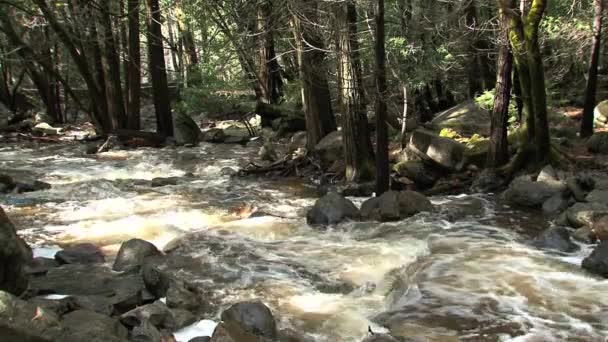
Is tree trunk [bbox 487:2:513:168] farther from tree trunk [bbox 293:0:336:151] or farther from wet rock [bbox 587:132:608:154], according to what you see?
tree trunk [bbox 293:0:336:151]

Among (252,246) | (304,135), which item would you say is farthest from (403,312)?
(304,135)

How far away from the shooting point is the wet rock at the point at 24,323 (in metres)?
3.79

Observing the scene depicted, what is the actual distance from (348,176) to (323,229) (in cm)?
309

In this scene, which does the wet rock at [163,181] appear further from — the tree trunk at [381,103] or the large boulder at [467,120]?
the large boulder at [467,120]

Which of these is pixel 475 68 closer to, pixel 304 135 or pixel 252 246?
pixel 304 135

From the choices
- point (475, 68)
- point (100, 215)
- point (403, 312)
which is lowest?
point (403, 312)

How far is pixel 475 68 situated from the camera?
1802 cm

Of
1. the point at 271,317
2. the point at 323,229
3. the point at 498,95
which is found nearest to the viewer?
the point at 271,317

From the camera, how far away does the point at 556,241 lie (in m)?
7.65

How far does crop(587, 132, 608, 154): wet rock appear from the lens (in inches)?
489

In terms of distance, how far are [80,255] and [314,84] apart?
24.5ft

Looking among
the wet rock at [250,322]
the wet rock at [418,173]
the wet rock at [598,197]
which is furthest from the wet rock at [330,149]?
the wet rock at [250,322]

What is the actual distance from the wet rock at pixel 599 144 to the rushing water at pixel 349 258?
3.86 m

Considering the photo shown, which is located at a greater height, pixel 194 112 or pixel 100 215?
pixel 194 112
